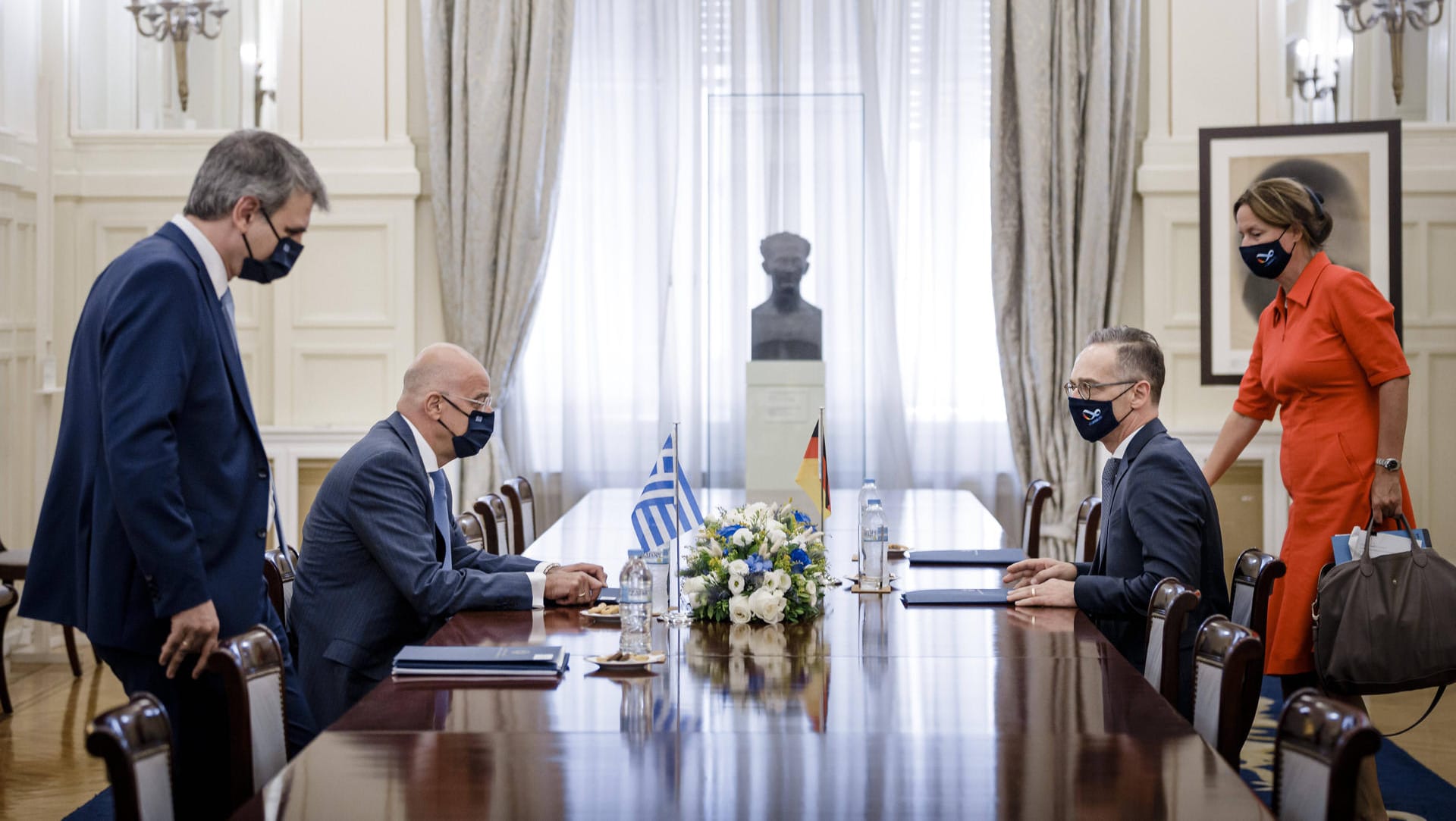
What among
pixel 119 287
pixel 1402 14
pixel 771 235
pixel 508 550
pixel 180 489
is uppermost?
pixel 1402 14

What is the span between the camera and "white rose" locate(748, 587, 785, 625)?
2830 mm

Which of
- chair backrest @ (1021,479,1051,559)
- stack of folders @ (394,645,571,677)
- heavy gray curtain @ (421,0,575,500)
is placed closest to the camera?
stack of folders @ (394,645,571,677)

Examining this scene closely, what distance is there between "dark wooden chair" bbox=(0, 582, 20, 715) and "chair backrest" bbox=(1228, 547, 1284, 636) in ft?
14.1

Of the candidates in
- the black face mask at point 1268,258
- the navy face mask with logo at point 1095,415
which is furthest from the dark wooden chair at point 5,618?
the black face mask at point 1268,258

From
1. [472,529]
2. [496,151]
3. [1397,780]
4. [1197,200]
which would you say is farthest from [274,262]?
[1197,200]

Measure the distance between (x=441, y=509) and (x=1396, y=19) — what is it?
529 cm

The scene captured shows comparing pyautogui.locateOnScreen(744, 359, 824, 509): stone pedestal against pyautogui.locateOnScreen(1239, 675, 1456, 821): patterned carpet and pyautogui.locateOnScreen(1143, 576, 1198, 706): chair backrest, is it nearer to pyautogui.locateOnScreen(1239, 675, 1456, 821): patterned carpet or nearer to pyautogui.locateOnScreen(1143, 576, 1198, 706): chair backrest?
pyautogui.locateOnScreen(1239, 675, 1456, 821): patterned carpet

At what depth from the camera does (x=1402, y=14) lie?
6.28 m

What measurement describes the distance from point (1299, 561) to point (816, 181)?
134 inches

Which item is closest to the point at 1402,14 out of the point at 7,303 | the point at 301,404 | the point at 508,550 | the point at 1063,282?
the point at 1063,282

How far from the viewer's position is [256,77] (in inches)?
267

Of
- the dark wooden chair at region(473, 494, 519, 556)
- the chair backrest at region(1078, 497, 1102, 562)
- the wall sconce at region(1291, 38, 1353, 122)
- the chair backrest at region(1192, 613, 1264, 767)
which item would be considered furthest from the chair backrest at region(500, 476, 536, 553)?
the wall sconce at region(1291, 38, 1353, 122)

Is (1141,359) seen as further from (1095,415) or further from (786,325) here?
(786,325)

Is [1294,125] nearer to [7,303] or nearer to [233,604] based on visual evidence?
[233,604]
